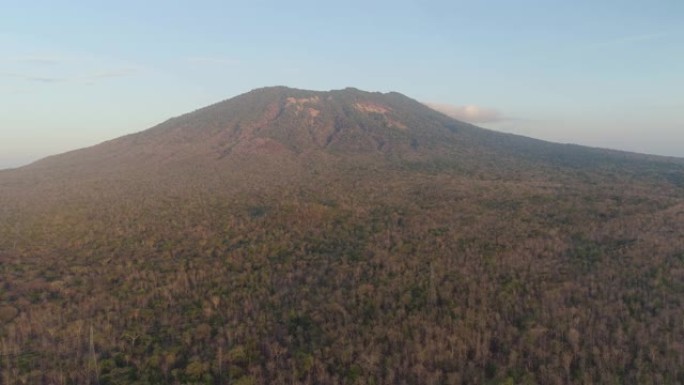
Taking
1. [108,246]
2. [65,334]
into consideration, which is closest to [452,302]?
[65,334]

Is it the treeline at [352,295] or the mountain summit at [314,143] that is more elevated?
the mountain summit at [314,143]

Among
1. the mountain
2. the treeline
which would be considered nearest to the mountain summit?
the mountain

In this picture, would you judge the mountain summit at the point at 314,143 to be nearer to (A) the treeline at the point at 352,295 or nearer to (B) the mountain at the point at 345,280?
(B) the mountain at the point at 345,280

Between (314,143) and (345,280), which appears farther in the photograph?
(314,143)

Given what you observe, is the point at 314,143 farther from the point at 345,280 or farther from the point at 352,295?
the point at 352,295

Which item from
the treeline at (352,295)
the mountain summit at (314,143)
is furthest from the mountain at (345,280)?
the mountain summit at (314,143)

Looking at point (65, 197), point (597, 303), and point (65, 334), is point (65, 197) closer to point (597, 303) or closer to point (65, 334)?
point (65, 334)

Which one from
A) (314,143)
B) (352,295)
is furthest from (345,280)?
(314,143)

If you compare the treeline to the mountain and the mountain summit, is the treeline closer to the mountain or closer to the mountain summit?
the mountain

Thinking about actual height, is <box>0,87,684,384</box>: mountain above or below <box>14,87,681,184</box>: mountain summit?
below
